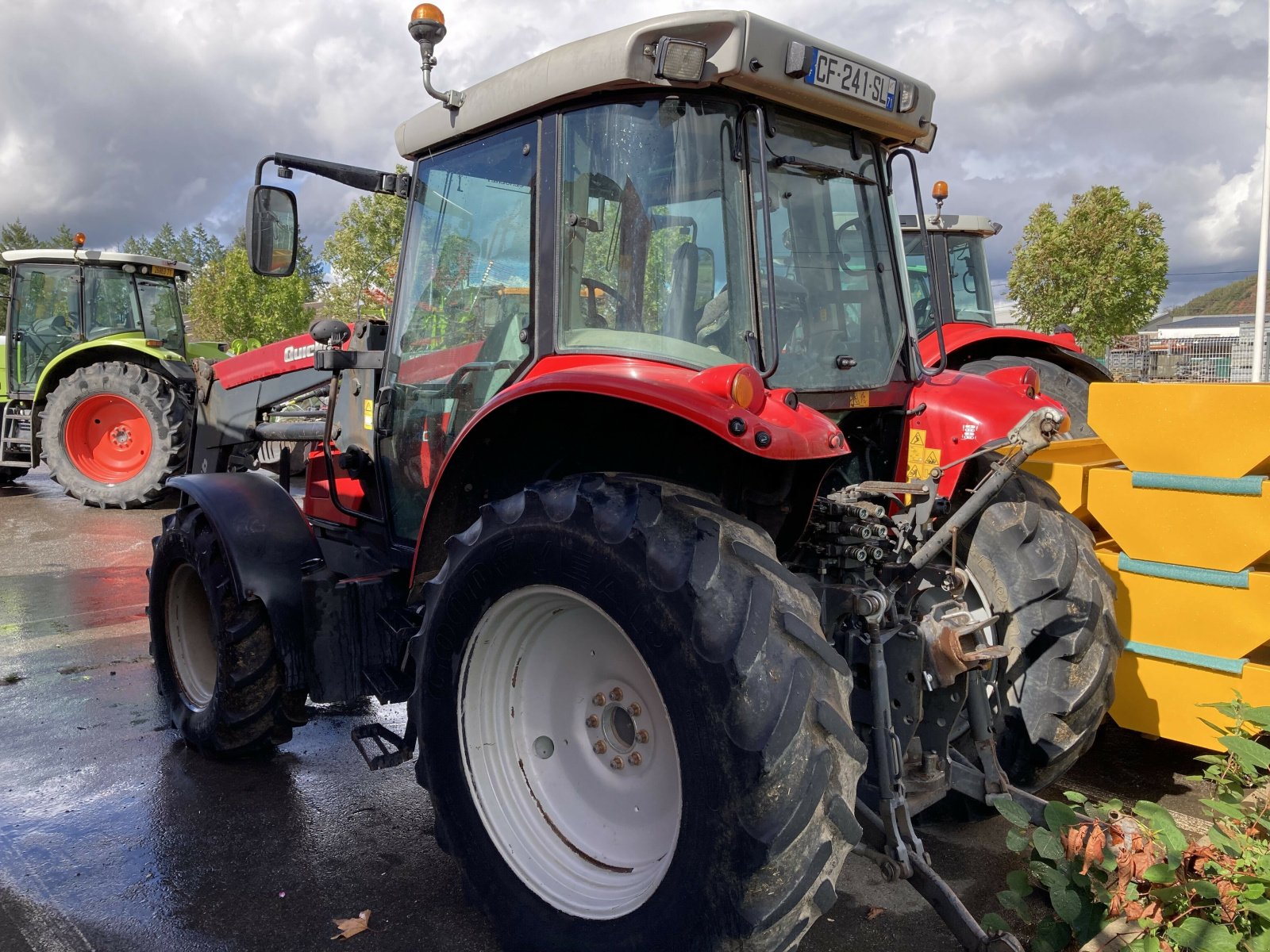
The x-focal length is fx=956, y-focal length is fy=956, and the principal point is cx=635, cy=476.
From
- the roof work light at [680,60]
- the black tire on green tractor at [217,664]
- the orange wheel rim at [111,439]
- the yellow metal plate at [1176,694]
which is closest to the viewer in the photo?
the roof work light at [680,60]

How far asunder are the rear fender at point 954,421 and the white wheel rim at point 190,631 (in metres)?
3.08

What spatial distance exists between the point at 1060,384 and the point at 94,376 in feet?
32.0

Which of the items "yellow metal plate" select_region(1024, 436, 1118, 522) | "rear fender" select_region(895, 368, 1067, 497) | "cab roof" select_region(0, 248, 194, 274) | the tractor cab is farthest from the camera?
the tractor cab

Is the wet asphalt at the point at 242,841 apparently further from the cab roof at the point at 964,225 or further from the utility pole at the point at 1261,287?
the utility pole at the point at 1261,287

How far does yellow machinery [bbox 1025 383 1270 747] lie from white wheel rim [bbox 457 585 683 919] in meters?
2.29

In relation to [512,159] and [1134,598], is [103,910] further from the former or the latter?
[1134,598]

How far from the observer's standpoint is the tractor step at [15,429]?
1108 cm

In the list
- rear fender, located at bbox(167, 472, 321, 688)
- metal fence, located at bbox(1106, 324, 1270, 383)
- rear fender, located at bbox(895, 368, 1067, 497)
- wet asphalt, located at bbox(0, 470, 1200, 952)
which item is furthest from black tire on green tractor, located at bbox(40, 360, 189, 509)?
metal fence, located at bbox(1106, 324, 1270, 383)

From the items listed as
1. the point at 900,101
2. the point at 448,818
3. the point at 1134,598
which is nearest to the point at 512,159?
the point at 900,101

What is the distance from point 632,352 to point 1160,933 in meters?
1.98

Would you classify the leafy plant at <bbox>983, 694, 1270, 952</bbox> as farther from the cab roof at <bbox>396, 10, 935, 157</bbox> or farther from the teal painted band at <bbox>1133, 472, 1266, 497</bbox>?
the cab roof at <bbox>396, 10, 935, 157</bbox>

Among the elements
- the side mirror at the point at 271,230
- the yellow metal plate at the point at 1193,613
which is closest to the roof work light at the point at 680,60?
the side mirror at the point at 271,230

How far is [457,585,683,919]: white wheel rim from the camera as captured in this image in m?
2.46

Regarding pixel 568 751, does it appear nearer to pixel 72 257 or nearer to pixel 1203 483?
pixel 1203 483
